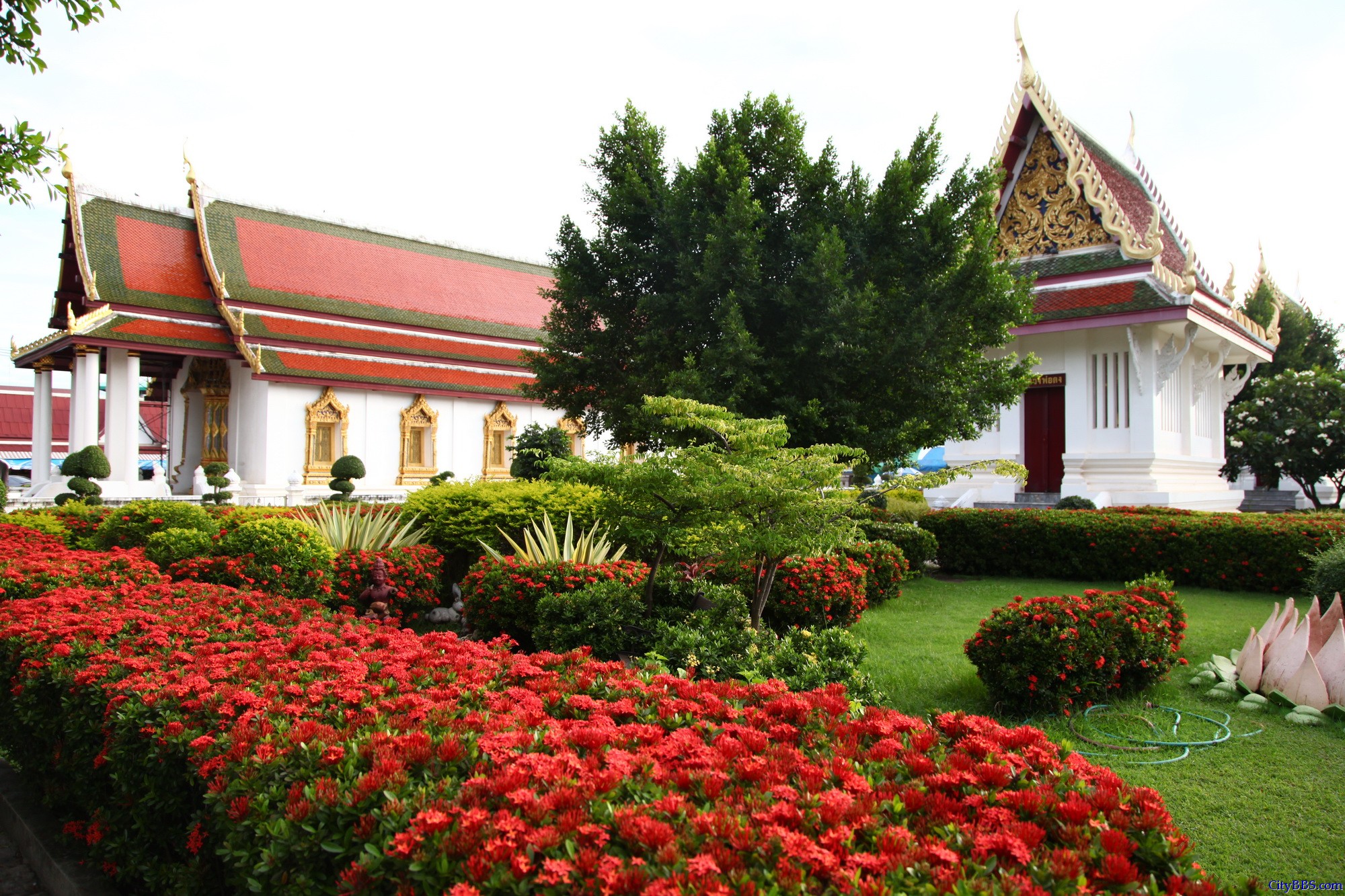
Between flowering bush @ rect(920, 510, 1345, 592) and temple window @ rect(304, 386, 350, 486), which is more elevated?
temple window @ rect(304, 386, 350, 486)

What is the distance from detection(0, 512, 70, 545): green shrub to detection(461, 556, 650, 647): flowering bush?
4.84 metres

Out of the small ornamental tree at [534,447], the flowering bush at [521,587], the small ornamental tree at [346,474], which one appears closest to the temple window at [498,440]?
the small ornamental tree at [346,474]

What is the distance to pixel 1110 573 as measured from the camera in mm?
10742

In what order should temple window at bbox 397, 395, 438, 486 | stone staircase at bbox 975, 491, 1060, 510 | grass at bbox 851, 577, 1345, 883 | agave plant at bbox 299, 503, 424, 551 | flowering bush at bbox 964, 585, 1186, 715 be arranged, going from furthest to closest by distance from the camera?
1. temple window at bbox 397, 395, 438, 486
2. stone staircase at bbox 975, 491, 1060, 510
3. agave plant at bbox 299, 503, 424, 551
4. flowering bush at bbox 964, 585, 1186, 715
5. grass at bbox 851, 577, 1345, 883

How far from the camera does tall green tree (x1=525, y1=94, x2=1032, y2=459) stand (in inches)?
379

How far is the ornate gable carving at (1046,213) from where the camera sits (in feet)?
57.1

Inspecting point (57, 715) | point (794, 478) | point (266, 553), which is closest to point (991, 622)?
point (794, 478)

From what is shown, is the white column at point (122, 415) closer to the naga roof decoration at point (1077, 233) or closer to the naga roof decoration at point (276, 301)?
the naga roof decoration at point (276, 301)

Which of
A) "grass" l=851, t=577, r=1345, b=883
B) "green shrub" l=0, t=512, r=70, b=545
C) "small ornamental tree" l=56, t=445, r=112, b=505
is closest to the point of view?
"grass" l=851, t=577, r=1345, b=883

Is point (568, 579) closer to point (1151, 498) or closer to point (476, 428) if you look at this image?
point (1151, 498)

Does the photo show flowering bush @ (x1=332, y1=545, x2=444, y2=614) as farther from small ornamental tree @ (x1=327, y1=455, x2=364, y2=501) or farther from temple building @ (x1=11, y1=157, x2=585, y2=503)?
small ornamental tree @ (x1=327, y1=455, x2=364, y2=501)

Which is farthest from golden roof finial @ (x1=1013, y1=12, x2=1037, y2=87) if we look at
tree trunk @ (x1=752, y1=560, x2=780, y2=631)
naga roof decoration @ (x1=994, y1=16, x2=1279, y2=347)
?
tree trunk @ (x1=752, y1=560, x2=780, y2=631)

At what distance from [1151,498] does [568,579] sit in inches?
532

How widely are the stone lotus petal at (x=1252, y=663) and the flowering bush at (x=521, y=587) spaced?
4.00 meters
